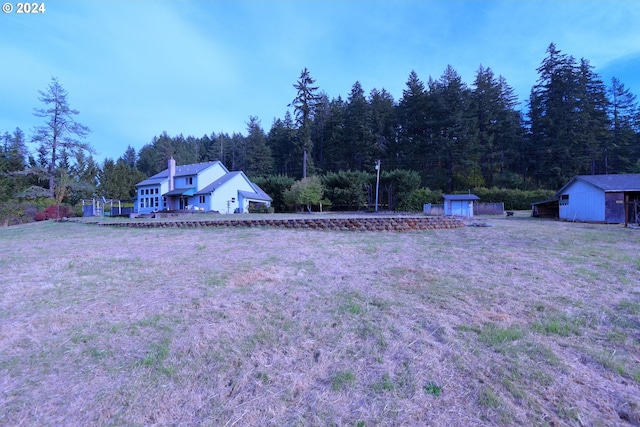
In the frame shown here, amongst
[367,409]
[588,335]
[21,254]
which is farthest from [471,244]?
[21,254]

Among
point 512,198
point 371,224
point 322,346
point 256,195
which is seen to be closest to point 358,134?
point 256,195

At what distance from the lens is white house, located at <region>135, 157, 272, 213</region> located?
30.7 m

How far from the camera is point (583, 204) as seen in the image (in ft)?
61.6

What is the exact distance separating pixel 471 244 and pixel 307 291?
588 centimetres

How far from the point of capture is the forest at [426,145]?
111 ft

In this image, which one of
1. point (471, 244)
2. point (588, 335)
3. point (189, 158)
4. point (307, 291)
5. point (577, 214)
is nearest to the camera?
point (588, 335)

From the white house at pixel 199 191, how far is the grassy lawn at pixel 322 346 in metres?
25.7

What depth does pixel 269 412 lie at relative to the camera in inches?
82.1

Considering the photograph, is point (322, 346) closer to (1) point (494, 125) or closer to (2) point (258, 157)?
(1) point (494, 125)

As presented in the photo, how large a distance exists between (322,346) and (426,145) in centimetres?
4287

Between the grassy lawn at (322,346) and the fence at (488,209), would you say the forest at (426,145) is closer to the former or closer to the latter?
the fence at (488,209)

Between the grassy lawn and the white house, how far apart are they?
2571cm

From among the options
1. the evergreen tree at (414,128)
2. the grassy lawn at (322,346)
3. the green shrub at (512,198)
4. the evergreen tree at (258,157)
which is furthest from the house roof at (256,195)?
the grassy lawn at (322,346)

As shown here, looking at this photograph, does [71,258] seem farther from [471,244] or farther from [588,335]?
[471,244]
